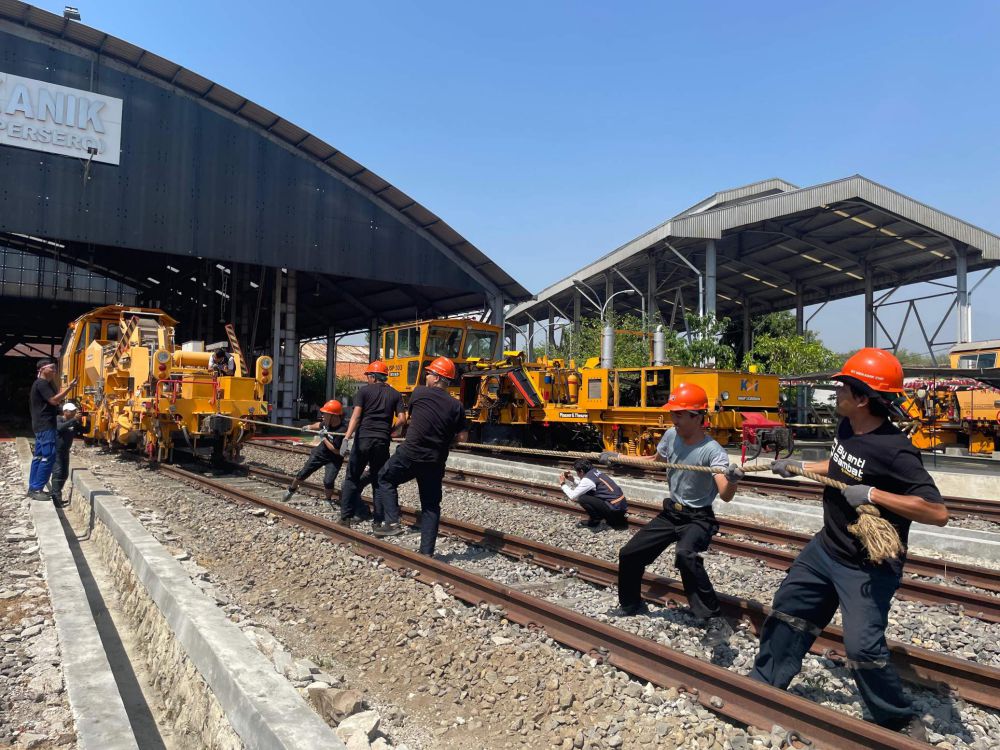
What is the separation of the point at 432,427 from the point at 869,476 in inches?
149

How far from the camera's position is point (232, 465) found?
12.2 metres

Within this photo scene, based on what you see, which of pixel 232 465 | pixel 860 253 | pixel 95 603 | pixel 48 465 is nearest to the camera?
pixel 95 603

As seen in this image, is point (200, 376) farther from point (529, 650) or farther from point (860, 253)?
point (860, 253)

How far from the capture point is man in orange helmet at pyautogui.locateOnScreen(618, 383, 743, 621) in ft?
13.8

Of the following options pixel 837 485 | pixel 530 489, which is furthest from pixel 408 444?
pixel 530 489

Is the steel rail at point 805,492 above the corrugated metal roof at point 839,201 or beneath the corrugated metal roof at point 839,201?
beneath

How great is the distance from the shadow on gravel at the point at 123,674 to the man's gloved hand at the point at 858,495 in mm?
3598

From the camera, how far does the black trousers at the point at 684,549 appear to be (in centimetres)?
423

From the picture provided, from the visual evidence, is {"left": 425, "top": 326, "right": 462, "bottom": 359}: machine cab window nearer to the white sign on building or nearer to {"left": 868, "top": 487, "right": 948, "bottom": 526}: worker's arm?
the white sign on building

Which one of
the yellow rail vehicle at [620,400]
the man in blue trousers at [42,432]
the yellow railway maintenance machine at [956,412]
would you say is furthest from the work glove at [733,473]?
the yellow railway maintenance machine at [956,412]

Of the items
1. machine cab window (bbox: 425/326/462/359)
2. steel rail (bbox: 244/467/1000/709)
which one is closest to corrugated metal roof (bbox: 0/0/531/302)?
machine cab window (bbox: 425/326/462/359)

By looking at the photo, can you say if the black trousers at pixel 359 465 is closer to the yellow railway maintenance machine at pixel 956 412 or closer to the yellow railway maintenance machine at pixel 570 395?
the yellow railway maintenance machine at pixel 570 395

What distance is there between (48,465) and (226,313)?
1950cm

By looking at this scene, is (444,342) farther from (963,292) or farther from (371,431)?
(963,292)
